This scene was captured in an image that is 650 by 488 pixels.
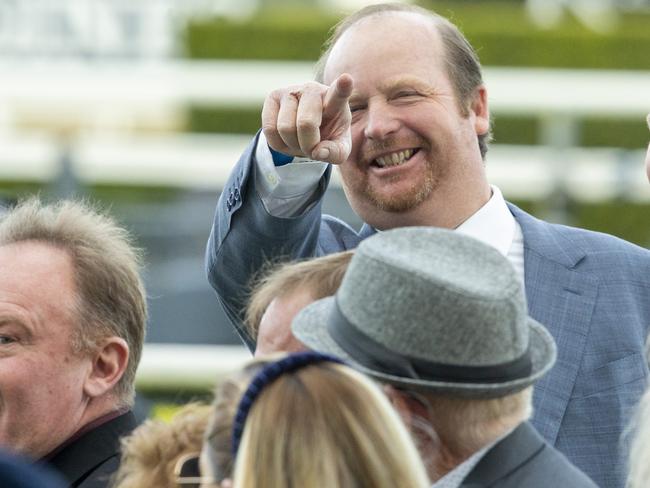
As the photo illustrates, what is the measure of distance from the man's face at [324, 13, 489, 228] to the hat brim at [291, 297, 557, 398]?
88cm

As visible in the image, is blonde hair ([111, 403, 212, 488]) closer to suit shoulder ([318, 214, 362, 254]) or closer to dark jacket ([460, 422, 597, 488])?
dark jacket ([460, 422, 597, 488])

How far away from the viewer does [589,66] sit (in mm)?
17484

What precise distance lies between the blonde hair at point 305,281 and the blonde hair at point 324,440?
29.9 inches

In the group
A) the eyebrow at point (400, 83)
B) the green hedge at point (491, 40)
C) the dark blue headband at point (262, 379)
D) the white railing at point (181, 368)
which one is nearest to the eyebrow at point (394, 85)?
the eyebrow at point (400, 83)

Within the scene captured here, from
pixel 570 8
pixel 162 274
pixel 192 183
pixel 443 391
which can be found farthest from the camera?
Result: pixel 570 8

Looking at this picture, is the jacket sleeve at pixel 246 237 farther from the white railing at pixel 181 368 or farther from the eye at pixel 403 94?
the white railing at pixel 181 368

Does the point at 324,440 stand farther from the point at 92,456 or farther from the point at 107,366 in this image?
the point at 107,366

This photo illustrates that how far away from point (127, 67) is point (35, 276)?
45.0 ft

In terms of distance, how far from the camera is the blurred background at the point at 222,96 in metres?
Result: 15.2

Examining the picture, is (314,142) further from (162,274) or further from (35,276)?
(162,274)

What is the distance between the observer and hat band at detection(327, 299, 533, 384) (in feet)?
7.27

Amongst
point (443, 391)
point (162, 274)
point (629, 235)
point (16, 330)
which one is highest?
point (443, 391)

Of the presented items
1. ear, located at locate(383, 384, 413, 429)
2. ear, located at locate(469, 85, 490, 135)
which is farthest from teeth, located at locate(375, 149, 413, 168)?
ear, located at locate(383, 384, 413, 429)

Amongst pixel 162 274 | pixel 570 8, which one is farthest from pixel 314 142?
pixel 570 8
